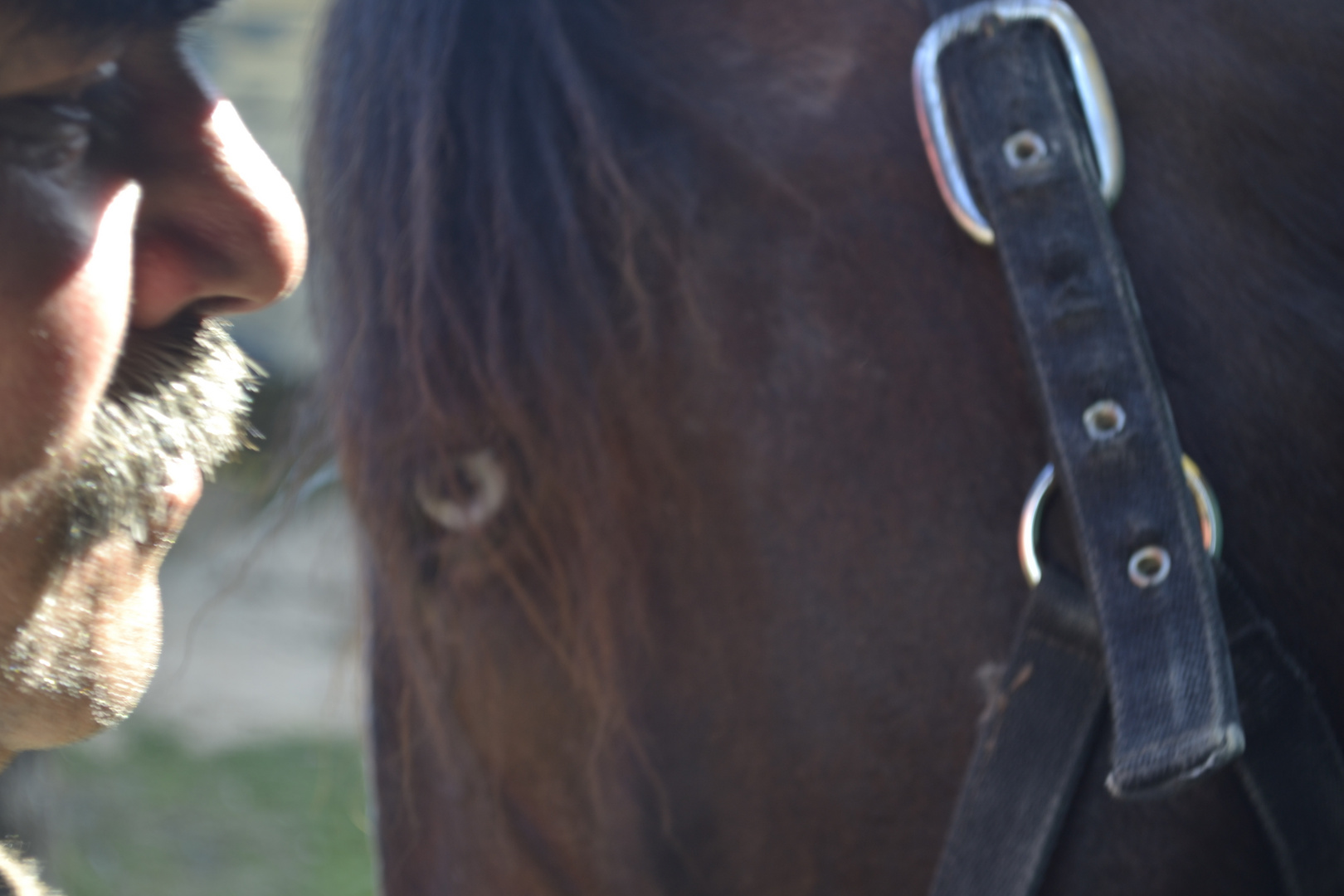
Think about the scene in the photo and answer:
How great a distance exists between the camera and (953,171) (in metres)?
0.63

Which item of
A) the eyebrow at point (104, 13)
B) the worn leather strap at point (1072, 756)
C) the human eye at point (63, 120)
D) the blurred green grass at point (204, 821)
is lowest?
the blurred green grass at point (204, 821)

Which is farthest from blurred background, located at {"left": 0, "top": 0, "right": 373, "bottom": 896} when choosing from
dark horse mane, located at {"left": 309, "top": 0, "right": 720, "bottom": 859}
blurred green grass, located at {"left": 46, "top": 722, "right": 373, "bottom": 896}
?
dark horse mane, located at {"left": 309, "top": 0, "right": 720, "bottom": 859}

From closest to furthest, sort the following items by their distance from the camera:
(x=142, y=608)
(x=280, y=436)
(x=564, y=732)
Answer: (x=142, y=608)
(x=564, y=732)
(x=280, y=436)

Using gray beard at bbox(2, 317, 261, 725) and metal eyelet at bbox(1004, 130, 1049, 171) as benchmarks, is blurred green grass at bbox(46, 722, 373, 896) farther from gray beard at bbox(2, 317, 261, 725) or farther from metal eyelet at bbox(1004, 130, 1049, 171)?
metal eyelet at bbox(1004, 130, 1049, 171)

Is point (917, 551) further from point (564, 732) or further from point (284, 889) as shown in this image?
point (284, 889)

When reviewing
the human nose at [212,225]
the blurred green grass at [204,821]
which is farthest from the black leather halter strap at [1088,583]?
the blurred green grass at [204,821]

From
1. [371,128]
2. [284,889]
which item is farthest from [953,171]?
[284,889]

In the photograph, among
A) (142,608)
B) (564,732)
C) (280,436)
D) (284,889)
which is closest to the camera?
(142,608)

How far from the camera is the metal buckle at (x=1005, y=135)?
62 cm

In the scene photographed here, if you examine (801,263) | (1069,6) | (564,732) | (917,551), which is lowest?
(564,732)

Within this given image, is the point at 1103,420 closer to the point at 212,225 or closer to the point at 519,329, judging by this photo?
the point at 519,329

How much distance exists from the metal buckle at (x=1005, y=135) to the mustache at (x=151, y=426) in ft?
1.28

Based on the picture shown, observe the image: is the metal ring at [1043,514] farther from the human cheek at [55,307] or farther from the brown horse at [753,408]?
the human cheek at [55,307]

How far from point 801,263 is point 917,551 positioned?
17cm
